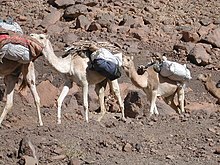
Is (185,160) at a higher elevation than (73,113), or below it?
higher

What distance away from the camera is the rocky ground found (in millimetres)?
10195

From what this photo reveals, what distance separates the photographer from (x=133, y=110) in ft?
51.8

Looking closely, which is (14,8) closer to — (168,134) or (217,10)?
(217,10)

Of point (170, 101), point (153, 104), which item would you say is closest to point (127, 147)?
point (153, 104)

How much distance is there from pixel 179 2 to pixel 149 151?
23.6 meters

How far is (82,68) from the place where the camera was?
1367cm

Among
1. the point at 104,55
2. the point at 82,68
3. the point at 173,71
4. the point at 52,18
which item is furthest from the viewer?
the point at 52,18

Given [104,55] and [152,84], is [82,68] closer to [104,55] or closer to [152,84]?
[104,55]

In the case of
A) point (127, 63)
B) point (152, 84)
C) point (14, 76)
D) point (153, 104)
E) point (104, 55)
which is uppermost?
point (104, 55)

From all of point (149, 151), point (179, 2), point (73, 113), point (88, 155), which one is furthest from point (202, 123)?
point (179, 2)

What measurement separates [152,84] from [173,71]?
0.58m

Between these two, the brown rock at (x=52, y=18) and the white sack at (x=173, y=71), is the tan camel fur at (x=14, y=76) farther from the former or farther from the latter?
the brown rock at (x=52, y=18)

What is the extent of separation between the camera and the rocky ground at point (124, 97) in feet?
33.4

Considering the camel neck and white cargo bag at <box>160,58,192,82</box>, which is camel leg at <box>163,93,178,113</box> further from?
the camel neck
